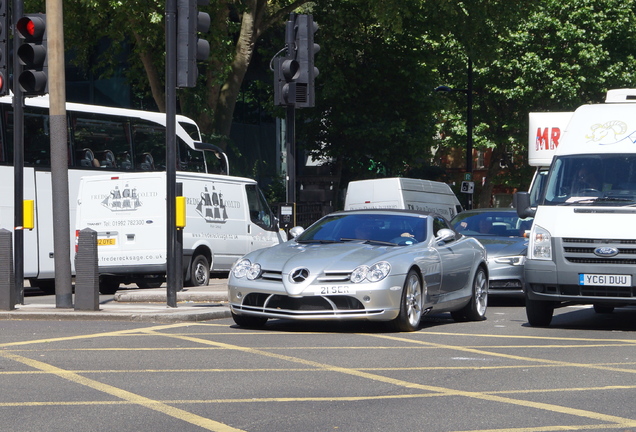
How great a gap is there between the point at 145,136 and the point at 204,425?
58.3 ft

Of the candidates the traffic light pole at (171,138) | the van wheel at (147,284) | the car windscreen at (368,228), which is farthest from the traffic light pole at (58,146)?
the van wheel at (147,284)

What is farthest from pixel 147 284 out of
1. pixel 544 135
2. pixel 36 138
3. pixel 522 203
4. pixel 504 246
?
pixel 522 203

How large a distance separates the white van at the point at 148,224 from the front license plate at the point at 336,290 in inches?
344

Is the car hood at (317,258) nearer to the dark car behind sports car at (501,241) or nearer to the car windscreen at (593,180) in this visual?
the car windscreen at (593,180)

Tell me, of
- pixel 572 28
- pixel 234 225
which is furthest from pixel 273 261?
pixel 572 28

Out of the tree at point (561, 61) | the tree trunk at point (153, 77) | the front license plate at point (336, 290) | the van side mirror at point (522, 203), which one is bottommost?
the front license plate at point (336, 290)

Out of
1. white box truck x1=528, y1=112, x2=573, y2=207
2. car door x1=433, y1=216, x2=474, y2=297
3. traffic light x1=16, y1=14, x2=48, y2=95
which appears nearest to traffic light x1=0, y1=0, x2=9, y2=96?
traffic light x1=16, y1=14, x2=48, y2=95

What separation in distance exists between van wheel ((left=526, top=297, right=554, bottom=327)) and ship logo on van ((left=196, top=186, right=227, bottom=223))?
362 inches

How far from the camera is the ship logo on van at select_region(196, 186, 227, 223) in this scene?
20516 millimetres

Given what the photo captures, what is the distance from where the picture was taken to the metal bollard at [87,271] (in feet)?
43.0

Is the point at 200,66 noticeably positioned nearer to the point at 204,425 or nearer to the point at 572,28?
the point at 572,28

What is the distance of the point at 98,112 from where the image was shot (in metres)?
22.2

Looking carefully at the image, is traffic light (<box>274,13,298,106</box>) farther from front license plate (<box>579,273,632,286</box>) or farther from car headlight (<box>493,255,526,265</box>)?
front license plate (<box>579,273,632,286</box>)

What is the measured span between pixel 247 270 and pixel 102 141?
11.4 m
